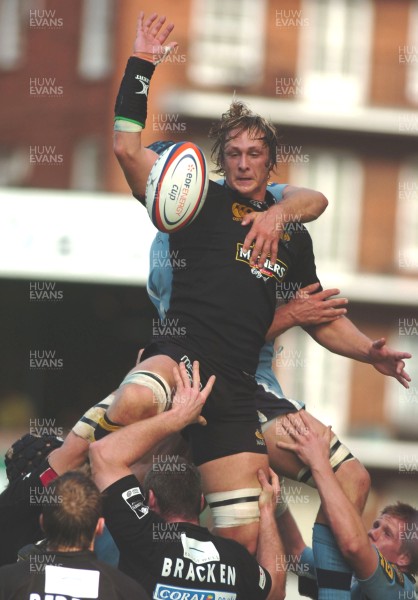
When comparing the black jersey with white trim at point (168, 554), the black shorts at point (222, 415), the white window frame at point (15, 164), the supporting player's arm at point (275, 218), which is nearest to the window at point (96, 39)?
the white window frame at point (15, 164)

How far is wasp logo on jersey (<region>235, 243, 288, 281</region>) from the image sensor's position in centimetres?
617

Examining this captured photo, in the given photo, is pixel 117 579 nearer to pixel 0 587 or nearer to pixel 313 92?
pixel 0 587

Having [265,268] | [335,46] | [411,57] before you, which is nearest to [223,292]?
[265,268]

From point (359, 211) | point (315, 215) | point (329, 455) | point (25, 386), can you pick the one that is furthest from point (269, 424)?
point (359, 211)

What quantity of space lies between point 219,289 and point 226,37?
18.9 meters

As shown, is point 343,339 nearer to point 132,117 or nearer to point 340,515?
point 340,515

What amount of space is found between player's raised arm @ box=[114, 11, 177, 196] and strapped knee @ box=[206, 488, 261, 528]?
5.27ft

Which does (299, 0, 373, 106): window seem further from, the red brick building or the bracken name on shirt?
the bracken name on shirt

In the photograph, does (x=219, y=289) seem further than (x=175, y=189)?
Yes

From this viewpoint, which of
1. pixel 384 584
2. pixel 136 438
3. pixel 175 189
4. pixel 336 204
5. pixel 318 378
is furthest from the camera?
pixel 336 204

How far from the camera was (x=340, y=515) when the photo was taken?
613 cm

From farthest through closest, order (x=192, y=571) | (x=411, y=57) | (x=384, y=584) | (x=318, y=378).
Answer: (x=411, y=57)
(x=318, y=378)
(x=384, y=584)
(x=192, y=571)

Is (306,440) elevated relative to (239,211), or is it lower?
lower

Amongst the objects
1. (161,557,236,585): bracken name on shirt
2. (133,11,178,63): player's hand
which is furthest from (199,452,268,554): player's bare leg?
(133,11,178,63): player's hand
